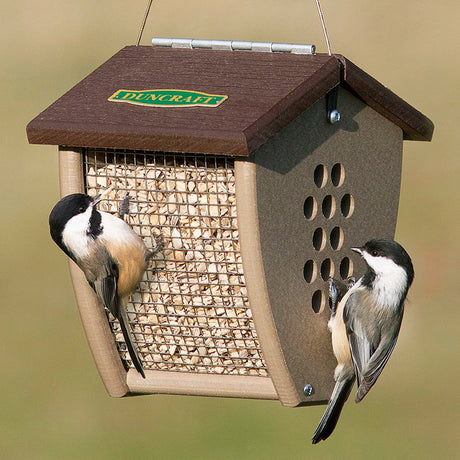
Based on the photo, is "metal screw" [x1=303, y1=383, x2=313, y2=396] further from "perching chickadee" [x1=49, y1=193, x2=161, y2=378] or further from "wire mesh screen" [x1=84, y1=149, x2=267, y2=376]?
"perching chickadee" [x1=49, y1=193, x2=161, y2=378]

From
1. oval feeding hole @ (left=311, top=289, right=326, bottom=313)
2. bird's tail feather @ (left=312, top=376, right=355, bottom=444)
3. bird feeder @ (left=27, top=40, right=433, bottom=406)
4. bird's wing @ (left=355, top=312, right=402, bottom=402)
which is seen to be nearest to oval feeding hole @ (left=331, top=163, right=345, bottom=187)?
bird feeder @ (left=27, top=40, right=433, bottom=406)

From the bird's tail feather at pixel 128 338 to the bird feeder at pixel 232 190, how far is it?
6 cm

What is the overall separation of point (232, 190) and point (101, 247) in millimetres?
456

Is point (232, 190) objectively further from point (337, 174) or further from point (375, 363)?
point (375, 363)

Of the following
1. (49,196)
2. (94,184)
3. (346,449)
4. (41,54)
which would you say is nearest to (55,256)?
(49,196)

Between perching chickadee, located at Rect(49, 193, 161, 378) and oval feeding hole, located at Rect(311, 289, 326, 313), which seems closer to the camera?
perching chickadee, located at Rect(49, 193, 161, 378)

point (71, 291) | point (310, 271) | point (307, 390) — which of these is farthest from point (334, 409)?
point (71, 291)

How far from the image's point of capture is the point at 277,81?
4.17m

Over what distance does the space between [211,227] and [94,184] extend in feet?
1.32

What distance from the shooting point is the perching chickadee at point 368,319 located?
14.2 ft

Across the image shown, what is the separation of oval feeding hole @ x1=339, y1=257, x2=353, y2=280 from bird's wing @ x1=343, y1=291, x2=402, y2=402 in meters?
0.20

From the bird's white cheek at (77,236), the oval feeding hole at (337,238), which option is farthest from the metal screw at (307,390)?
the bird's white cheek at (77,236)

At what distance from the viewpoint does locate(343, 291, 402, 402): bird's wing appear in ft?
14.4

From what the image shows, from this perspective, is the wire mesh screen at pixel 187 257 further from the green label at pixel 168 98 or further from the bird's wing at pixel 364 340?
the bird's wing at pixel 364 340
